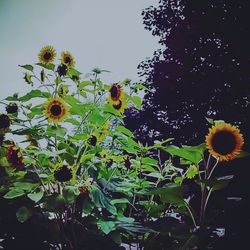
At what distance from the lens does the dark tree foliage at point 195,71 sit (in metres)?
9.83

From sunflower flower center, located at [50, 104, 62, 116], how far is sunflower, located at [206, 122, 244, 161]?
2.39ft

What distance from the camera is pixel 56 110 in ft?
4.77

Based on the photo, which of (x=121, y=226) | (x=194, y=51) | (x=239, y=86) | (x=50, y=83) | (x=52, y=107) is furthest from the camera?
(x=194, y=51)

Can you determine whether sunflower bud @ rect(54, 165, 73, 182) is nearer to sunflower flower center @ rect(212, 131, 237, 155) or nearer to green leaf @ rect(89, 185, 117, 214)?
green leaf @ rect(89, 185, 117, 214)

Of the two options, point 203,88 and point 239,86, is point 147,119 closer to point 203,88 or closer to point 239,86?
point 203,88

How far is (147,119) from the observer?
1141 cm

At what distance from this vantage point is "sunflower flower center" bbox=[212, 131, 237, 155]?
1.25m

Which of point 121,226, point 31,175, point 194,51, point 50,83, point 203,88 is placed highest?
point 194,51

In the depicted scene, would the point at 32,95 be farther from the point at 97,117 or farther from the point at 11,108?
the point at 97,117

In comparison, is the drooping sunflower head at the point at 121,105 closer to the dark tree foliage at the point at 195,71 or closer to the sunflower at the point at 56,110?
the sunflower at the point at 56,110

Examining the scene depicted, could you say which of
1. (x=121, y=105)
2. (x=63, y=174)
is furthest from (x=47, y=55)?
(x=63, y=174)

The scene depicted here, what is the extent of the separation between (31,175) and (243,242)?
96 centimetres

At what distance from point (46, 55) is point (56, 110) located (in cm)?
68

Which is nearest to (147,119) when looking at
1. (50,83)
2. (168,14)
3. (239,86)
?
(239,86)
